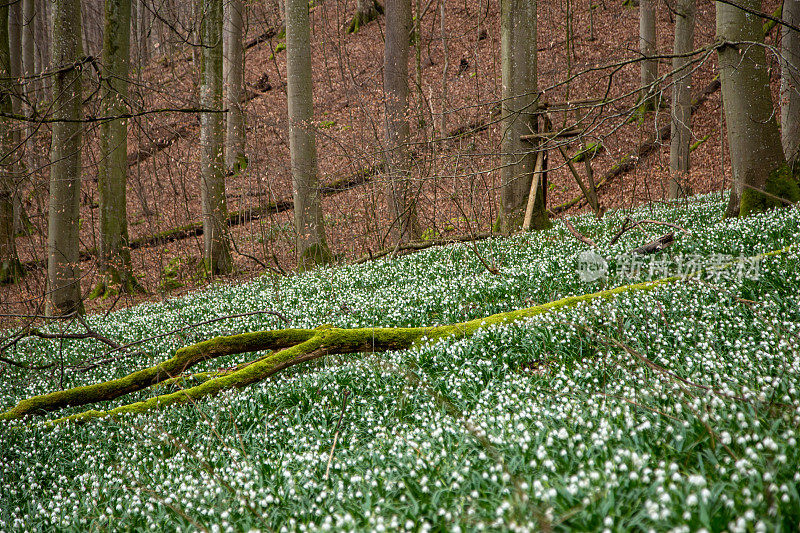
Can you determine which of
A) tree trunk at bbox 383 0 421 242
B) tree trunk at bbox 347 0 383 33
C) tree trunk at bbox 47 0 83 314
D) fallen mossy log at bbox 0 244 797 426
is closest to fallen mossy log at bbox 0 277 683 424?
fallen mossy log at bbox 0 244 797 426

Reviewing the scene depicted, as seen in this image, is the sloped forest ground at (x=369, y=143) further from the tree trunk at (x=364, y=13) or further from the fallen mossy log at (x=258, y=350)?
the fallen mossy log at (x=258, y=350)

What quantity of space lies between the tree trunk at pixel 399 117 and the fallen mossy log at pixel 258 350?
707 cm

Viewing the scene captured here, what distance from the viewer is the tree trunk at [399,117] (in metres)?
13.2

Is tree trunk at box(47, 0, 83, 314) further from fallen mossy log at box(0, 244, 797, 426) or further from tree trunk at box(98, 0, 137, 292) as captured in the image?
fallen mossy log at box(0, 244, 797, 426)

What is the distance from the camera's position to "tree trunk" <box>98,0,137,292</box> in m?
14.5

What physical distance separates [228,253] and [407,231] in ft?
19.1

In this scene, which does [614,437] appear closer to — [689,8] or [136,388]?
[136,388]

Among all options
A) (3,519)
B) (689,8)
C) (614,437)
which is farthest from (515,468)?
(689,8)

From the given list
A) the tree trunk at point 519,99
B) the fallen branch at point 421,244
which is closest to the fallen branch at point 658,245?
the tree trunk at point 519,99

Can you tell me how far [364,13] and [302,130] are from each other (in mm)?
28652

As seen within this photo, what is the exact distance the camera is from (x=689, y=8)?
16.8 m

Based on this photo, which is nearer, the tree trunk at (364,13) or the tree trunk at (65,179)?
the tree trunk at (65,179)

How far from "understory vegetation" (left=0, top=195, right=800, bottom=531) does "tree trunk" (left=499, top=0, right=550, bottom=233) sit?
3.96 metres

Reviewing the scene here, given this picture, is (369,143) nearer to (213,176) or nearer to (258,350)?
(213,176)
